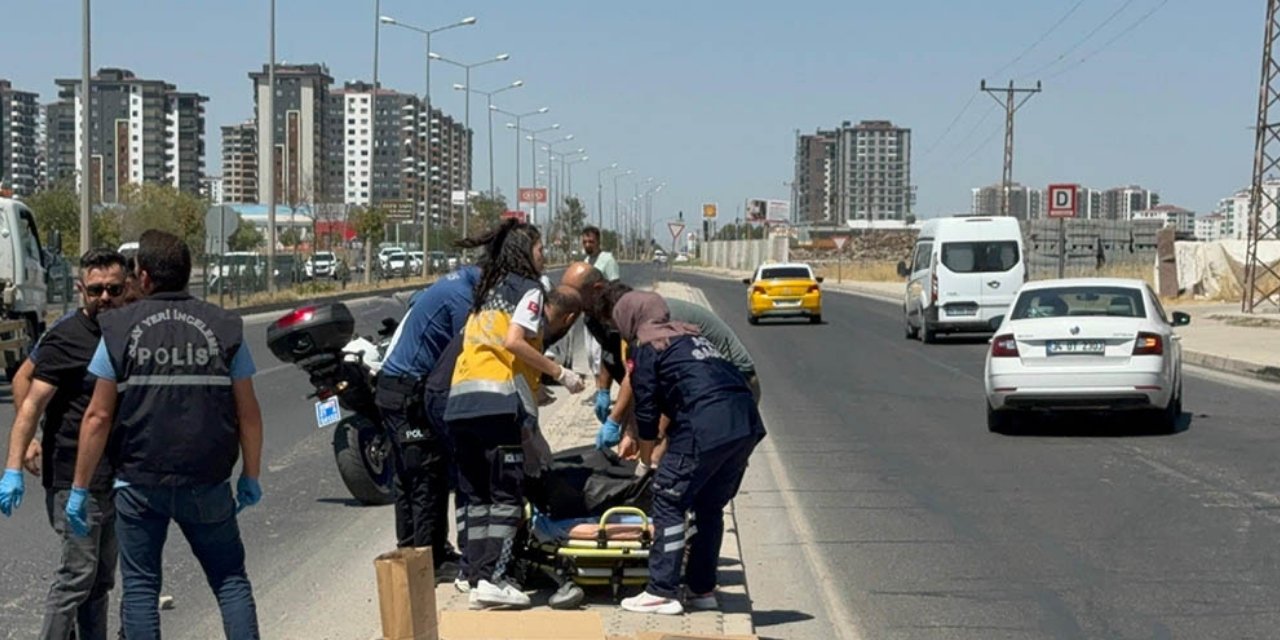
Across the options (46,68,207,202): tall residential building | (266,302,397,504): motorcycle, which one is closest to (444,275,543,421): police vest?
(266,302,397,504): motorcycle

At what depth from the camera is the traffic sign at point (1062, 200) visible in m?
42.6

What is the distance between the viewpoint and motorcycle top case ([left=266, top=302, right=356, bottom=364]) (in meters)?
10.9

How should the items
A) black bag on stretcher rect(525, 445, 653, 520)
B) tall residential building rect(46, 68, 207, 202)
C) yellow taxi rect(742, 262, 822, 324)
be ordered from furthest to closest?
tall residential building rect(46, 68, 207, 202) < yellow taxi rect(742, 262, 822, 324) < black bag on stretcher rect(525, 445, 653, 520)

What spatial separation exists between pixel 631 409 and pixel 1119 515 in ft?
14.5

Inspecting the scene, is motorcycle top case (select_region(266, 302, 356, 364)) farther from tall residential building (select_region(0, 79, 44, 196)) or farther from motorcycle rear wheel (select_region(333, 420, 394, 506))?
tall residential building (select_region(0, 79, 44, 196))

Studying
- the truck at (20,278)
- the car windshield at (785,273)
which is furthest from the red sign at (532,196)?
the truck at (20,278)

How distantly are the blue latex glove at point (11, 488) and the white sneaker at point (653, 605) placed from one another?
254 centimetres

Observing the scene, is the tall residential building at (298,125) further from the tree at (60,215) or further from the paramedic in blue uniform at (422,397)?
the paramedic in blue uniform at (422,397)

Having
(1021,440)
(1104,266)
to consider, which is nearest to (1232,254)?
(1104,266)

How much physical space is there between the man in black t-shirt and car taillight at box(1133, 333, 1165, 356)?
11672 mm

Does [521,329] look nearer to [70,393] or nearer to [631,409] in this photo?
[631,409]

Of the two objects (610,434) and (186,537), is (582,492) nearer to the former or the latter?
(610,434)

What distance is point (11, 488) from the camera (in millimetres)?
6523

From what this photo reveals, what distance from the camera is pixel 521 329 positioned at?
7.47 metres
